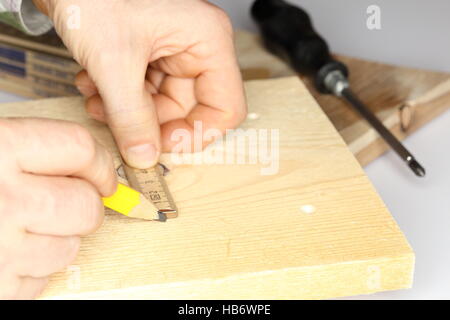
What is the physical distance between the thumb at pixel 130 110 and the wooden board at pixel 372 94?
42 cm

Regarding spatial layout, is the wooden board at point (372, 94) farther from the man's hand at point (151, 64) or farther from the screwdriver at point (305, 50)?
the man's hand at point (151, 64)

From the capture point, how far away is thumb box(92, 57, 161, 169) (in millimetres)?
1070

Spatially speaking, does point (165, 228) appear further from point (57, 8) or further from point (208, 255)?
point (57, 8)

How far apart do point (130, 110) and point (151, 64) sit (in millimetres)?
236

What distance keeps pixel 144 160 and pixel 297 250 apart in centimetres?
32

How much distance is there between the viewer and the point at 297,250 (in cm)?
96

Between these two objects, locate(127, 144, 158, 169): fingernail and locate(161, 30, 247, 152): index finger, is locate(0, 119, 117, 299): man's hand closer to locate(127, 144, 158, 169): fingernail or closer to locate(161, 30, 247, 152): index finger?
locate(127, 144, 158, 169): fingernail

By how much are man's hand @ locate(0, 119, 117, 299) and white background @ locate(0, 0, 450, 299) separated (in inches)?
18.7

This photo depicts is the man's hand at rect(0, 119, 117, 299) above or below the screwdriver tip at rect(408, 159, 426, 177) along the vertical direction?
above

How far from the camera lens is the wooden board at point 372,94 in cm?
138

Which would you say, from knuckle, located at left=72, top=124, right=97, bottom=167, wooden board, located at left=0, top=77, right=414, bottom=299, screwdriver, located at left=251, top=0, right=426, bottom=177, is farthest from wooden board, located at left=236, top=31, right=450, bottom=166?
knuckle, located at left=72, top=124, right=97, bottom=167

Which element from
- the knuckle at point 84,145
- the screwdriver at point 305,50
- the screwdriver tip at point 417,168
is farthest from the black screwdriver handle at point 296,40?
the knuckle at point 84,145

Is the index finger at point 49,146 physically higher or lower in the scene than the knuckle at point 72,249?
higher
